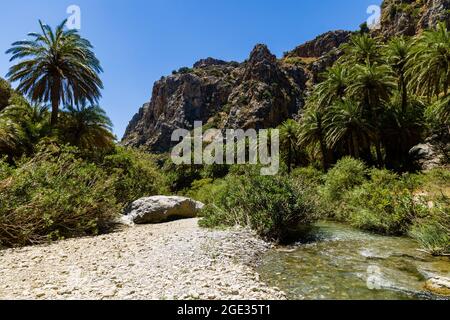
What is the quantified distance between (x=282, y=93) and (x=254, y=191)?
73.2 m

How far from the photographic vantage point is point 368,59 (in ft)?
104

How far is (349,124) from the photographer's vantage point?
3020 centimetres

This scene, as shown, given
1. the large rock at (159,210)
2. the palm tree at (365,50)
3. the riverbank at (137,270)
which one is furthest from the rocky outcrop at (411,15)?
the riverbank at (137,270)

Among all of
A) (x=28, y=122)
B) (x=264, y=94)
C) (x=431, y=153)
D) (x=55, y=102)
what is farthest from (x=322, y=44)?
(x=28, y=122)

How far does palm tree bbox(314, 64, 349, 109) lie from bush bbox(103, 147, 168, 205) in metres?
19.2

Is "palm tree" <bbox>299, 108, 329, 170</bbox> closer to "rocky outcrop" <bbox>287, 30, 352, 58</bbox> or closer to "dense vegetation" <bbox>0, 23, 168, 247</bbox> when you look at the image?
"dense vegetation" <bbox>0, 23, 168, 247</bbox>

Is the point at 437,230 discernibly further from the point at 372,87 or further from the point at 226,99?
the point at 226,99

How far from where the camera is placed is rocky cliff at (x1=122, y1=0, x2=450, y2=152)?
3036 inches

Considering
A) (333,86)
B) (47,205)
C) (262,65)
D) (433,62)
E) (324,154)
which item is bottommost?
(47,205)

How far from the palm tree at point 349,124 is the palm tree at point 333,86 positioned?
251 cm

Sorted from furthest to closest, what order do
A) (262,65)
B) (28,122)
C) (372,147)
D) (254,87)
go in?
1. (262,65)
2. (254,87)
3. (372,147)
4. (28,122)

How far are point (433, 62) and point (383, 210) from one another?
1564cm

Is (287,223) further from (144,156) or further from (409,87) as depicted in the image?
(409,87)

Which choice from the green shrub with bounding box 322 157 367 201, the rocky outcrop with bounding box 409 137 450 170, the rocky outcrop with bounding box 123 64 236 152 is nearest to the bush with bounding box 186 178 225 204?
the green shrub with bounding box 322 157 367 201
